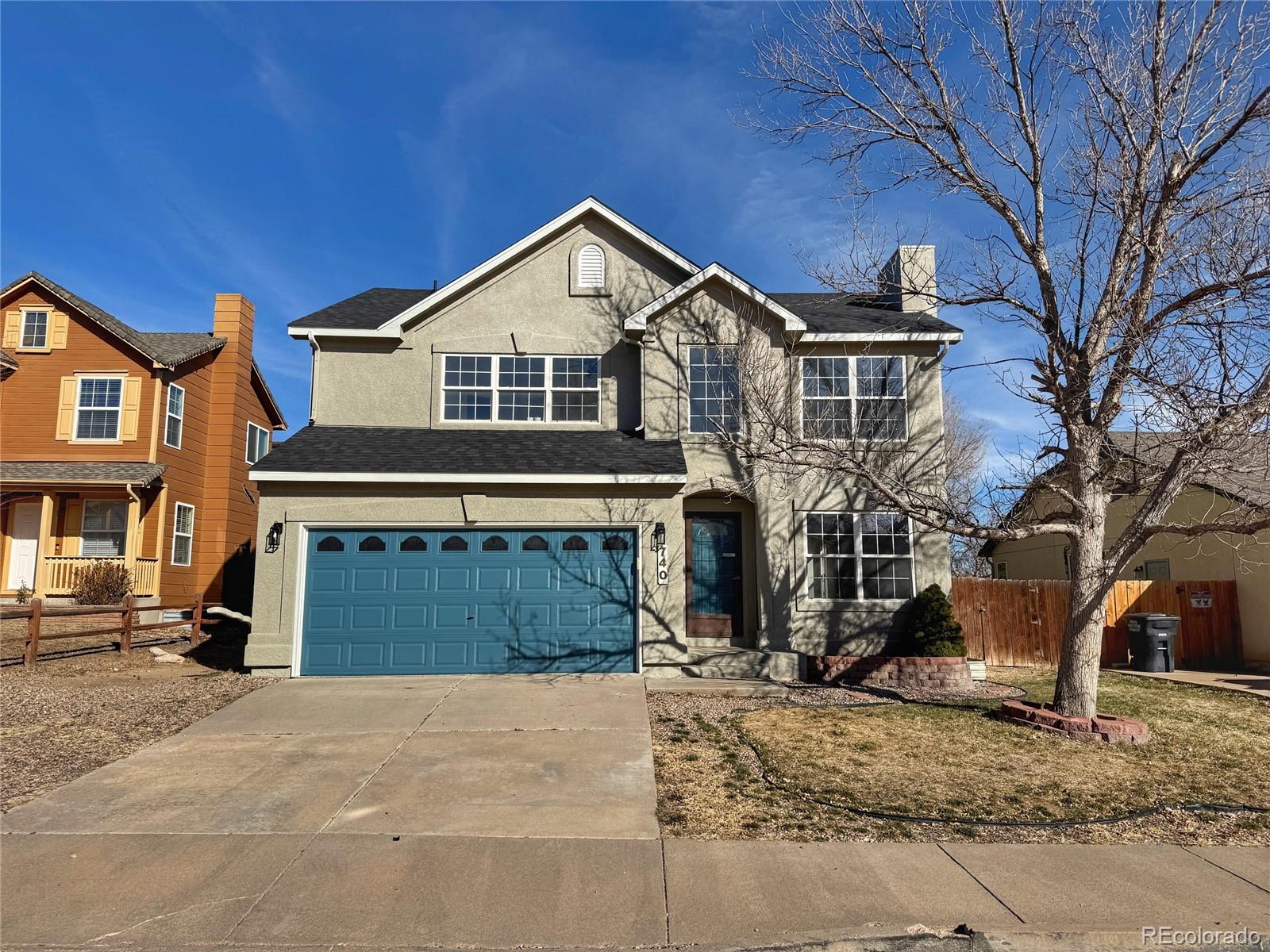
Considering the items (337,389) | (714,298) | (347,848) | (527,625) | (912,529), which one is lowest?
(347,848)

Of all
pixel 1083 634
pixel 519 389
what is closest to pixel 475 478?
pixel 519 389

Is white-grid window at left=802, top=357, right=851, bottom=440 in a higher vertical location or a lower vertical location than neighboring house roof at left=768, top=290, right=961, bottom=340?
lower

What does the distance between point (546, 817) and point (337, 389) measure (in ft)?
34.2

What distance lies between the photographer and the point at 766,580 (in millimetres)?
13422

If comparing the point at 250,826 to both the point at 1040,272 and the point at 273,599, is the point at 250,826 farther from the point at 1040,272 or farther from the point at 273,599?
the point at 1040,272

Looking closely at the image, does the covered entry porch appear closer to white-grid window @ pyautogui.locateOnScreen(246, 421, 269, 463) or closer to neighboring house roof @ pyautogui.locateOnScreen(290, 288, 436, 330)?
white-grid window @ pyautogui.locateOnScreen(246, 421, 269, 463)

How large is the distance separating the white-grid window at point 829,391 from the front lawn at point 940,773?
5213 millimetres

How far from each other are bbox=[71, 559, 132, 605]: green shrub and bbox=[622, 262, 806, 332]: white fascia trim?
1333 centimetres

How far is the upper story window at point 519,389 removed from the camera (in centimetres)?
1462

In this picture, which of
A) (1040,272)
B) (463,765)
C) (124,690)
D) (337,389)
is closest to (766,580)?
(1040,272)

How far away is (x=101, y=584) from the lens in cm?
1783

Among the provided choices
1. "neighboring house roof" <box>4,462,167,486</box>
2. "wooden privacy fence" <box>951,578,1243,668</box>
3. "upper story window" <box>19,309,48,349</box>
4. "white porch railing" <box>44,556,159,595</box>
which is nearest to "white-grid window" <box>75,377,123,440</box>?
"neighboring house roof" <box>4,462,167,486</box>
